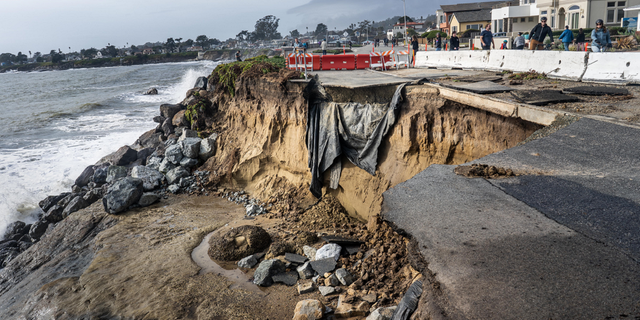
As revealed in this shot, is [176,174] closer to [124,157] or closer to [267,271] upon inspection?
[124,157]

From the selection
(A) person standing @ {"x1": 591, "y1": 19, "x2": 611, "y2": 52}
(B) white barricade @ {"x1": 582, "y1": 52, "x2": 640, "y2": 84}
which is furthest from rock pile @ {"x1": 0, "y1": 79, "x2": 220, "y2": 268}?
(A) person standing @ {"x1": 591, "y1": 19, "x2": 611, "y2": 52}

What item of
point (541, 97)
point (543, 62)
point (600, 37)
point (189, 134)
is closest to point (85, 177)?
point (189, 134)

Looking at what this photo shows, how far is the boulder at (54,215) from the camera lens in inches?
480

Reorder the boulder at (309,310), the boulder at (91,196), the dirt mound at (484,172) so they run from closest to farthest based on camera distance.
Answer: the dirt mound at (484,172)
the boulder at (309,310)
the boulder at (91,196)

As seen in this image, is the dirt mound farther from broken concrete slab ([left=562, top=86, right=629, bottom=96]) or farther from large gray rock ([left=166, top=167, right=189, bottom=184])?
large gray rock ([left=166, top=167, right=189, bottom=184])

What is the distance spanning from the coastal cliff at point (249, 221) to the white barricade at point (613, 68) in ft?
14.0

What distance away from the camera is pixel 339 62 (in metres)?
17.9

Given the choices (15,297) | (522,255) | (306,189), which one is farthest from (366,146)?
(15,297)

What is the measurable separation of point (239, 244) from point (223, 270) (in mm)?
661

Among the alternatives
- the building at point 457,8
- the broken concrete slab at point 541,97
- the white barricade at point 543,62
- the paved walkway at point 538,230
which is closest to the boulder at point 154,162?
the paved walkway at point 538,230

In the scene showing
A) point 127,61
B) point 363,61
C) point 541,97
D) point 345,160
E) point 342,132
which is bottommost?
point 345,160

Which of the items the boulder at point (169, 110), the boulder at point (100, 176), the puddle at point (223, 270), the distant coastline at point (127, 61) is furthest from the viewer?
the distant coastline at point (127, 61)

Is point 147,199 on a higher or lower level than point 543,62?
lower

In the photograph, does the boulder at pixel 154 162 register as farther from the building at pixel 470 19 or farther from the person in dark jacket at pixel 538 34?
the building at pixel 470 19
